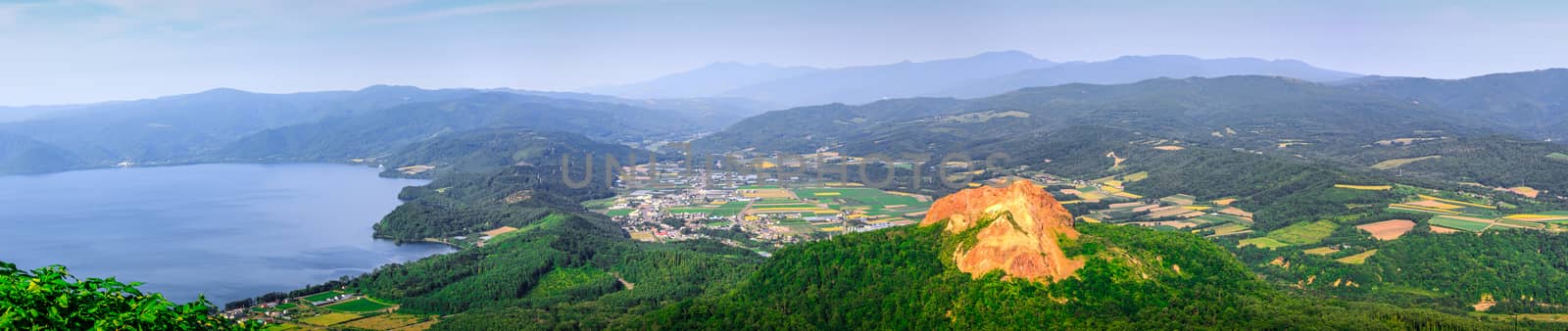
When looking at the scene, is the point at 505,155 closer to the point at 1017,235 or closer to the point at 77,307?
the point at 1017,235

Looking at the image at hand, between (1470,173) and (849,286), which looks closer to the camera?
(849,286)

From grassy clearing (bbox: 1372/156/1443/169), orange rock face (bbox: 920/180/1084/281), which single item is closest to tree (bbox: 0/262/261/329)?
orange rock face (bbox: 920/180/1084/281)

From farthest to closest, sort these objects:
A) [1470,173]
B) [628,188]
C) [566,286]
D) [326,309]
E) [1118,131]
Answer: [1118,131], [628,188], [1470,173], [566,286], [326,309]

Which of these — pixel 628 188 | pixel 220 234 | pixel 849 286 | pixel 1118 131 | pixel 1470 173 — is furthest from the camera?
pixel 1118 131

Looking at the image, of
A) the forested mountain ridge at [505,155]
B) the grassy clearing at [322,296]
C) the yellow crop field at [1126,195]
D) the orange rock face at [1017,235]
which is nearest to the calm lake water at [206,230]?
the grassy clearing at [322,296]

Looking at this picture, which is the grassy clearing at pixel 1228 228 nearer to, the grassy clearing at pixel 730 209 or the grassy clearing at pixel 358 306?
the grassy clearing at pixel 730 209

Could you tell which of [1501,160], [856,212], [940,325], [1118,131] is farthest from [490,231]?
[1501,160]

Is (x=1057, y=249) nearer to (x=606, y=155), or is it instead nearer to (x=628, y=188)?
(x=628, y=188)
